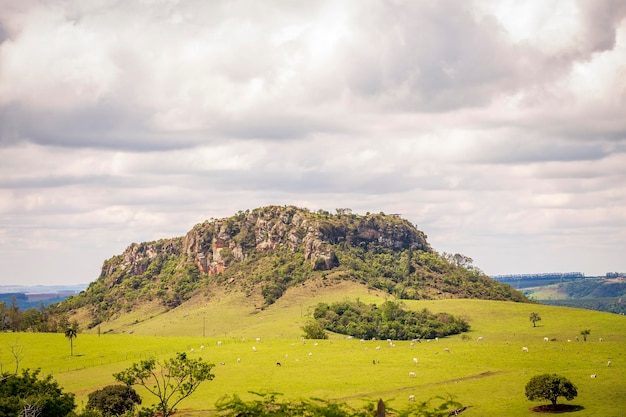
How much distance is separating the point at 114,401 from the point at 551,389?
56.9 metres

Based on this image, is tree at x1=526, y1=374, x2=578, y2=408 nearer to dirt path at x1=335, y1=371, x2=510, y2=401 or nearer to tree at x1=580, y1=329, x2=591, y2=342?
dirt path at x1=335, y1=371, x2=510, y2=401

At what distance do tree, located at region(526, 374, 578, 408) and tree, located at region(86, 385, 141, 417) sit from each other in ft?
173

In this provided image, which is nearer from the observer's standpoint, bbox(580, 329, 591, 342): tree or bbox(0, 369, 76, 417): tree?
bbox(0, 369, 76, 417): tree

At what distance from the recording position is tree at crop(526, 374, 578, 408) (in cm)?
8231

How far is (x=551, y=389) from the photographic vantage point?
269 ft

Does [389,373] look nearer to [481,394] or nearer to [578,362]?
[481,394]

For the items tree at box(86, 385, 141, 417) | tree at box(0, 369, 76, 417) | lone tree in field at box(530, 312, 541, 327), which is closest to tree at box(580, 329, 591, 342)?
lone tree in field at box(530, 312, 541, 327)

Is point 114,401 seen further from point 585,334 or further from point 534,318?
point 534,318

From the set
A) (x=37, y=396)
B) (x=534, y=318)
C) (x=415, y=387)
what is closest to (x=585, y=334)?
(x=534, y=318)

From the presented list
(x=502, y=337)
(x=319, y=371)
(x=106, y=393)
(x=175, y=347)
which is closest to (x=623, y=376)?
(x=319, y=371)

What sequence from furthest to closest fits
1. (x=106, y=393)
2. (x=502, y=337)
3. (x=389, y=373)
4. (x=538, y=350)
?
(x=502, y=337) → (x=538, y=350) → (x=389, y=373) → (x=106, y=393)

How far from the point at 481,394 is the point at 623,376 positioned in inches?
880

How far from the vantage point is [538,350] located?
12719 cm

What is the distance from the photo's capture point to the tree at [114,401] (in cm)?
8944
